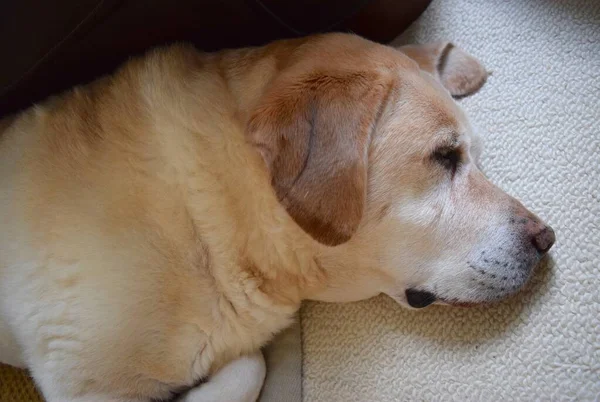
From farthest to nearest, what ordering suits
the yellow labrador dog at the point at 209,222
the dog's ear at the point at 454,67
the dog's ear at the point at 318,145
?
the dog's ear at the point at 454,67 → the yellow labrador dog at the point at 209,222 → the dog's ear at the point at 318,145

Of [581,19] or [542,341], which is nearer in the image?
[542,341]

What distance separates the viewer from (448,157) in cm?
142

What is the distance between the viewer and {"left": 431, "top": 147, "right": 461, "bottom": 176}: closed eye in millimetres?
1393

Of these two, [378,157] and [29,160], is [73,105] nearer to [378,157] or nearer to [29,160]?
[29,160]

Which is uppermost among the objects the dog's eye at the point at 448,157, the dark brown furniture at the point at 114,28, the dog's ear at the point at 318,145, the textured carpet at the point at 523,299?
the dark brown furniture at the point at 114,28

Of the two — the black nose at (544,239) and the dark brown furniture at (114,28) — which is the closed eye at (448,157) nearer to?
the black nose at (544,239)

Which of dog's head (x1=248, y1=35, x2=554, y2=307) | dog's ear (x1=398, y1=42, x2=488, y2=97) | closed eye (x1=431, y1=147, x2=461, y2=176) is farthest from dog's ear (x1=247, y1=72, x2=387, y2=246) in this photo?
dog's ear (x1=398, y1=42, x2=488, y2=97)

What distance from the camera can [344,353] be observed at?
1.63 metres

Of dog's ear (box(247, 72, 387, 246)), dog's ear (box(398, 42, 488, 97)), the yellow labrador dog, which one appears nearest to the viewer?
dog's ear (box(247, 72, 387, 246))

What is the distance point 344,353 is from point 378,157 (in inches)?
24.3

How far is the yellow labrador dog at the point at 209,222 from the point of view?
1368 mm

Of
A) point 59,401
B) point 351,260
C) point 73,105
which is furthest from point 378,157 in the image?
point 59,401

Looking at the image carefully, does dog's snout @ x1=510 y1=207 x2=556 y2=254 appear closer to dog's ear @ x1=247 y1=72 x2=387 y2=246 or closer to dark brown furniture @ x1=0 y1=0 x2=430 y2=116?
dog's ear @ x1=247 y1=72 x2=387 y2=246

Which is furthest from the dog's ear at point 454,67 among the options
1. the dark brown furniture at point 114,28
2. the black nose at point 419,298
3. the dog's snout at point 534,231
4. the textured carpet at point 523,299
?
the black nose at point 419,298
